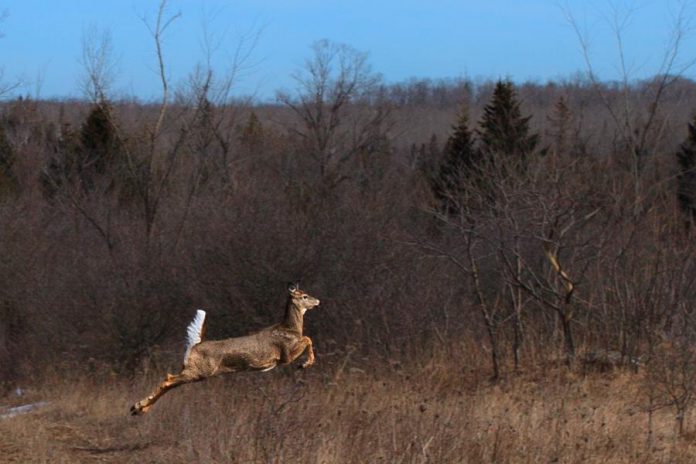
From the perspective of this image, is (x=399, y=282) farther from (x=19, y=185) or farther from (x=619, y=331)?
(x=19, y=185)

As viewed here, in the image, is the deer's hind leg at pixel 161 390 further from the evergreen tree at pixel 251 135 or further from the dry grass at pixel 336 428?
the evergreen tree at pixel 251 135

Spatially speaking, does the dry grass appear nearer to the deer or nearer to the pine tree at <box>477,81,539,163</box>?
the deer

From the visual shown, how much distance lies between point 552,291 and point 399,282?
4.20 metres

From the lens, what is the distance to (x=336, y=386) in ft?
40.0

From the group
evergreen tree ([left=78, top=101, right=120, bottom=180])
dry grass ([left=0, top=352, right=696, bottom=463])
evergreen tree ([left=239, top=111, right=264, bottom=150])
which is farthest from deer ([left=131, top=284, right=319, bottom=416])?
evergreen tree ([left=239, top=111, right=264, bottom=150])

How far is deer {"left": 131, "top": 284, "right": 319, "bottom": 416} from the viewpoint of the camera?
4.81 meters

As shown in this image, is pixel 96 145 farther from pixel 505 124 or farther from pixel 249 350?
pixel 249 350

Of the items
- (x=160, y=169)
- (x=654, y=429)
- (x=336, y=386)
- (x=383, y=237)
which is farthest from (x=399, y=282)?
(x=160, y=169)

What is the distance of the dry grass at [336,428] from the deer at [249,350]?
208cm

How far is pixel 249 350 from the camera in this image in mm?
4902

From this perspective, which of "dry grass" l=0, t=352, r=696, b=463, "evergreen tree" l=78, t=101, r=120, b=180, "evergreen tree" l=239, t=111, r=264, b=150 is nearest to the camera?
"dry grass" l=0, t=352, r=696, b=463

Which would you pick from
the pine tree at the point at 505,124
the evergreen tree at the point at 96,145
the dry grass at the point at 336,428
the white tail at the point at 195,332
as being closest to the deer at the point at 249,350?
the white tail at the point at 195,332

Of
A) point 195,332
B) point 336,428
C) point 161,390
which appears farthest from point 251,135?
point 161,390

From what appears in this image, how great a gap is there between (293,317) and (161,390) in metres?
0.67
